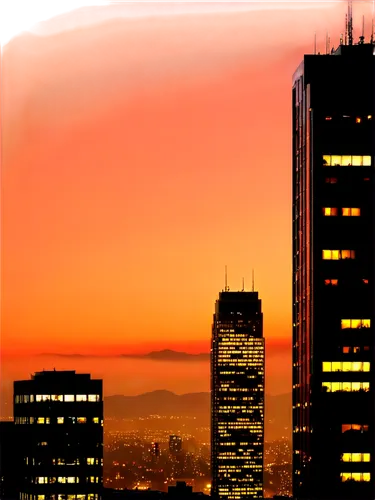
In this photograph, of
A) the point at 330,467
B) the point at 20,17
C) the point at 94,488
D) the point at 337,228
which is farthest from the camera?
the point at 94,488

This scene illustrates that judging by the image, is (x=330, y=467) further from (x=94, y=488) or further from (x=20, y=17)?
(x=20, y=17)

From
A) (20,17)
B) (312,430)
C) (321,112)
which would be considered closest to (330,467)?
(312,430)

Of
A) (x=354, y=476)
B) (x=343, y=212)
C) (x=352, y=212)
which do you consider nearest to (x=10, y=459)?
(x=354, y=476)

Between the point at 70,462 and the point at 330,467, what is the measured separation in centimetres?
4620

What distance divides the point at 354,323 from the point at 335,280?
5079 millimetres

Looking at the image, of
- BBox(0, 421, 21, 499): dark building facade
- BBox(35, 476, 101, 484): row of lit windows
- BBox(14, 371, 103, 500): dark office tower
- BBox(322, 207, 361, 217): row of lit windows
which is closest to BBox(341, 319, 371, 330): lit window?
BBox(322, 207, 361, 217): row of lit windows

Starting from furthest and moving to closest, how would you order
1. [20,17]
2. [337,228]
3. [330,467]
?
[337,228]
[330,467]
[20,17]

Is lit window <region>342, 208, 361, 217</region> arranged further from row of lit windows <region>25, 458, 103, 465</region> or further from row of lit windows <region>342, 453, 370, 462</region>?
row of lit windows <region>25, 458, 103, 465</region>

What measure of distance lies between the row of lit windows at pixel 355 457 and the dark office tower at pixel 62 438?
43.1 meters

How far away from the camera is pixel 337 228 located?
420ft

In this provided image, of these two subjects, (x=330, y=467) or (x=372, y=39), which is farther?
(x=372, y=39)

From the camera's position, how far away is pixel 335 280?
127 metres

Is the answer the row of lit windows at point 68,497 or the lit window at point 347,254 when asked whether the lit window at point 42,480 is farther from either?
the lit window at point 347,254

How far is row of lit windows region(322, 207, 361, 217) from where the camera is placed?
422 feet
